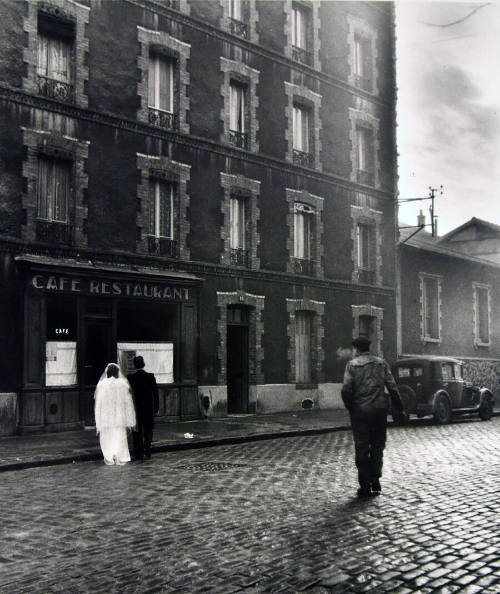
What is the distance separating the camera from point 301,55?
2508cm

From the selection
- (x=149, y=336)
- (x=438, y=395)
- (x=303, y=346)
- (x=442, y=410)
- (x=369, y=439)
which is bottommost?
(x=442, y=410)

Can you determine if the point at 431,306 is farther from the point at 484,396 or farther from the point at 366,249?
the point at 484,396

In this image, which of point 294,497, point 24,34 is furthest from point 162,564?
point 24,34

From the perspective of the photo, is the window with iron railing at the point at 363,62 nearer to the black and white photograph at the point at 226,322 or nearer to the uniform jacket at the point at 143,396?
A: the black and white photograph at the point at 226,322

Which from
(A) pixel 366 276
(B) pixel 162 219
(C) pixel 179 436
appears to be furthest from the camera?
(A) pixel 366 276

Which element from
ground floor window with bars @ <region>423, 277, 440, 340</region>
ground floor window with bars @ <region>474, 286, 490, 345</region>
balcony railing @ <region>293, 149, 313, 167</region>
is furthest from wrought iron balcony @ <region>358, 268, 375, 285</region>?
ground floor window with bars @ <region>474, 286, 490, 345</region>

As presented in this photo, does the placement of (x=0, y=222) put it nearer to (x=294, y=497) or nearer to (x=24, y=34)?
(x=24, y=34)

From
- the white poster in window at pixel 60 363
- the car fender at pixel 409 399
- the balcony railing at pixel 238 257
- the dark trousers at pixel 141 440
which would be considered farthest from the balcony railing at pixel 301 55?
the dark trousers at pixel 141 440

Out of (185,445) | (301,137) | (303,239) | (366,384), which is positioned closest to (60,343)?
(185,445)

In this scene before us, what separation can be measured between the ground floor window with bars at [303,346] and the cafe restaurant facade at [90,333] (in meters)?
4.72

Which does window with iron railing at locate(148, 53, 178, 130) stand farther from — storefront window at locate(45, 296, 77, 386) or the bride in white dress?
the bride in white dress

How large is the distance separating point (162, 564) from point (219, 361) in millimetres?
15476

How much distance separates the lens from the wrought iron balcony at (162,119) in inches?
795

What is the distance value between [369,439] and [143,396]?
15.9 ft
